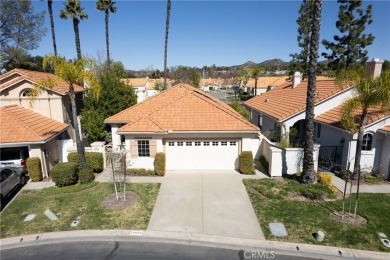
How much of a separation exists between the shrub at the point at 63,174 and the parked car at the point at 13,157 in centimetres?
268

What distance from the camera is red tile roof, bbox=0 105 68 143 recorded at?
15.6m

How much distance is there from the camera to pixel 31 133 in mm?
15891

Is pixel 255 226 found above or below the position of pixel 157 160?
below

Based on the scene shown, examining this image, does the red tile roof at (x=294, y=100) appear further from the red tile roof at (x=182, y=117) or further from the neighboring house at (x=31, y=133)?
the neighboring house at (x=31, y=133)

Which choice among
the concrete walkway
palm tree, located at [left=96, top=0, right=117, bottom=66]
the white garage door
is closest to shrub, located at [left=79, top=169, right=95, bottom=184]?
the white garage door

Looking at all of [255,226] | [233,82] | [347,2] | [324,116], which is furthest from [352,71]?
[233,82]

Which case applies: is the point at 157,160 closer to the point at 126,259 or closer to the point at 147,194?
the point at 147,194

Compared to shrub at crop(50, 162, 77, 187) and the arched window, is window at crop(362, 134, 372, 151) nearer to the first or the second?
shrub at crop(50, 162, 77, 187)

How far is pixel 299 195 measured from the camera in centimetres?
1320

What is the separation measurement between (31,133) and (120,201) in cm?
771

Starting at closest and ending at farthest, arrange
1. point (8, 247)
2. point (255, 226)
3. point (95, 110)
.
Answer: point (8, 247)
point (255, 226)
point (95, 110)

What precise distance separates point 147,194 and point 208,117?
6560 millimetres

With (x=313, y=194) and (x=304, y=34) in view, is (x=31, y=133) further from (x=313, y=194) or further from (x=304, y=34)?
(x=304, y=34)

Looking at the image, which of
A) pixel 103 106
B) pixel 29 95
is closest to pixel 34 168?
pixel 29 95
